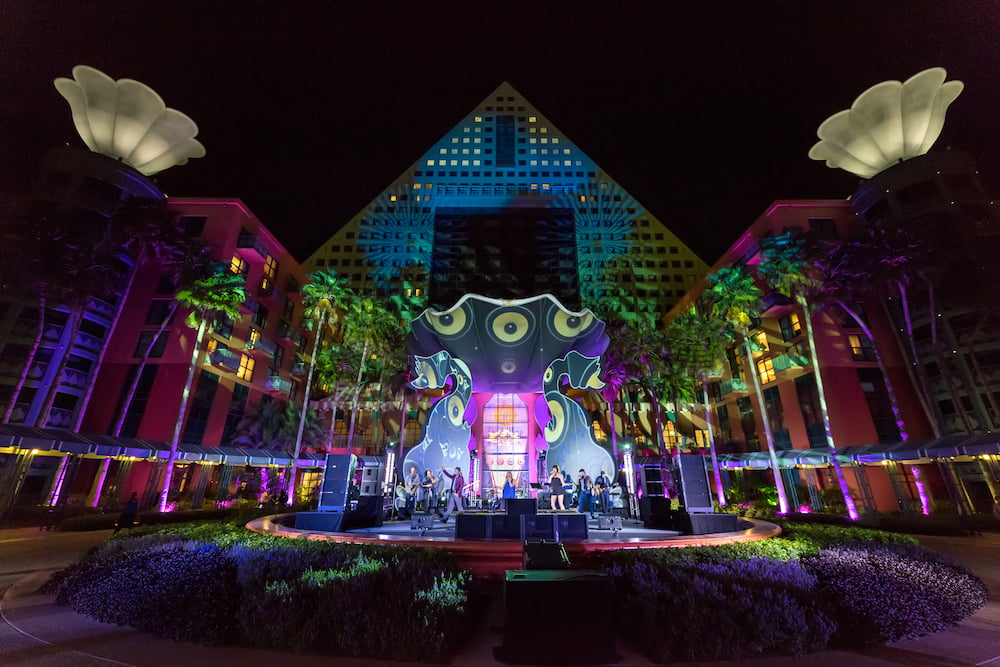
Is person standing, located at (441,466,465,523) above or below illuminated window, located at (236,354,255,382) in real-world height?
below

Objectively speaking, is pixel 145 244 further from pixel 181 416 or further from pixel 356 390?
pixel 356 390

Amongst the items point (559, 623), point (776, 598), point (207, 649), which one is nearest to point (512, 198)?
point (776, 598)

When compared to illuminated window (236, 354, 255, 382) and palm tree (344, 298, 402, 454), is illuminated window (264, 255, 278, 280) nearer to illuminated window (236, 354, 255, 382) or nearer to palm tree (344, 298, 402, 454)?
illuminated window (236, 354, 255, 382)

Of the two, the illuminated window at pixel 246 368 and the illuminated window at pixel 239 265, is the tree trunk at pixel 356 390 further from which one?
the illuminated window at pixel 239 265

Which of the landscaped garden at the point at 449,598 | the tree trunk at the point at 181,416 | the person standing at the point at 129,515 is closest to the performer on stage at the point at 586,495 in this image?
the landscaped garden at the point at 449,598

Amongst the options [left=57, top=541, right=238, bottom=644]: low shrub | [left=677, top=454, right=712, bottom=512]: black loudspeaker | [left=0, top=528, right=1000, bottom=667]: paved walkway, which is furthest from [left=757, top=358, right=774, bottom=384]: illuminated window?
[left=57, top=541, right=238, bottom=644]: low shrub

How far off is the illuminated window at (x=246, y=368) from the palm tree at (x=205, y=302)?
205 inches

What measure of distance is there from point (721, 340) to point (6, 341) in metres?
45.6

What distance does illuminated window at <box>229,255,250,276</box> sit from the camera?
31.0 m

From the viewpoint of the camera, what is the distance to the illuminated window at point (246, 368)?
3172 centimetres

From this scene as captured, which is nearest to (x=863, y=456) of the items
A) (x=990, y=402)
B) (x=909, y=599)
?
(x=990, y=402)

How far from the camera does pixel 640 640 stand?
5.35m

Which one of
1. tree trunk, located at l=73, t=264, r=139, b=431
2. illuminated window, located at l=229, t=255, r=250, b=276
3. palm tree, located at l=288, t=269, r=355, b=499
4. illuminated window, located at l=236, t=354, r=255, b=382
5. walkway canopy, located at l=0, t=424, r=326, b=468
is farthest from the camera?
→ palm tree, located at l=288, t=269, r=355, b=499

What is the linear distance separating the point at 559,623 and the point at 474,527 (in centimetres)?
552
